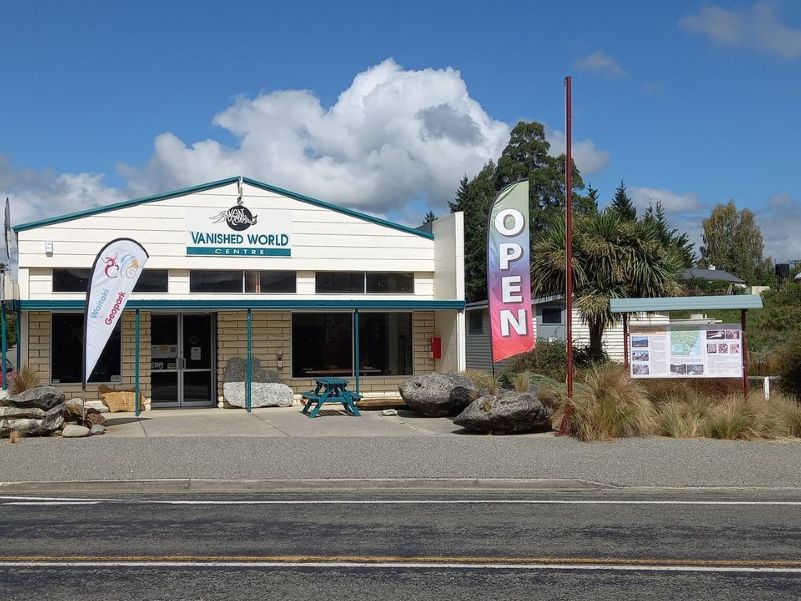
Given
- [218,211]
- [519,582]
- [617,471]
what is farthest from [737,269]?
[519,582]

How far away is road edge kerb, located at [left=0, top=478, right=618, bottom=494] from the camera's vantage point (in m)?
11.3

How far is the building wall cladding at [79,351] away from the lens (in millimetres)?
20656

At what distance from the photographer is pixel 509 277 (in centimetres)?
1700

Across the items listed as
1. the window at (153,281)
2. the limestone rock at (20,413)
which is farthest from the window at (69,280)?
the limestone rock at (20,413)

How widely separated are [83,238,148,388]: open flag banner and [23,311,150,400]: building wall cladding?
394 cm

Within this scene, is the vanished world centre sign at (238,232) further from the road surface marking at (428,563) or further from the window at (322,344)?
the road surface marking at (428,563)

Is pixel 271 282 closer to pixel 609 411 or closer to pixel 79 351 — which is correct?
pixel 79 351

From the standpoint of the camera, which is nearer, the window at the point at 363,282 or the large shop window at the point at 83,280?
the large shop window at the point at 83,280

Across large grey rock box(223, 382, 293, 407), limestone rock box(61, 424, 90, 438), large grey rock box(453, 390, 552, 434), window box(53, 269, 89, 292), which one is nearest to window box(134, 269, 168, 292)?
window box(53, 269, 89, 292)

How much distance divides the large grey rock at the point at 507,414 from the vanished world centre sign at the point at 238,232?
839 centimetres

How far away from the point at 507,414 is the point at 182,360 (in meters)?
9.64

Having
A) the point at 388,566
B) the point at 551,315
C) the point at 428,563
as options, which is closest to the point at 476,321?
the point at 551,315

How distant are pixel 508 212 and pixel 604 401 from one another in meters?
4.24

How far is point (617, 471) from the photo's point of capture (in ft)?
39.7
